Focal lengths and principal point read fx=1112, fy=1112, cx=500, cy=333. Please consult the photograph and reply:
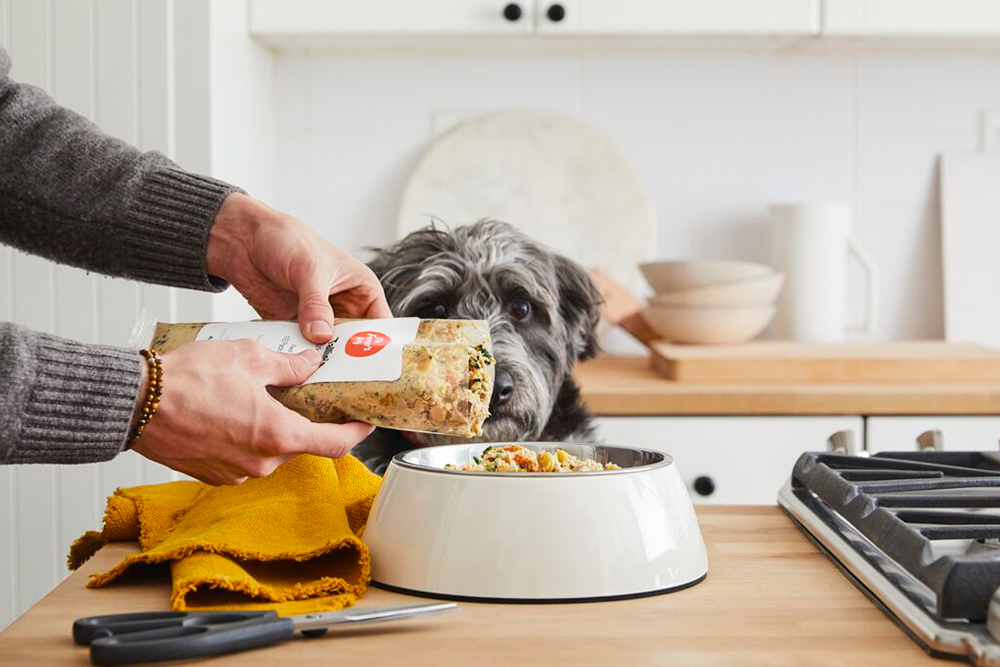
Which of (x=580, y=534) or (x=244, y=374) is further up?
(x=244, y=374)

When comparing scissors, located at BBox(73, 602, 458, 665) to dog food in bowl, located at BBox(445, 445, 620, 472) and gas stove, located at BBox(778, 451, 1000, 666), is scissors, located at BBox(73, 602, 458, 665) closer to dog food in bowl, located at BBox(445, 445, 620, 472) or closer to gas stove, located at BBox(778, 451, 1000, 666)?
dog food in bowl, located at BBox(445, 445, 620, 472)

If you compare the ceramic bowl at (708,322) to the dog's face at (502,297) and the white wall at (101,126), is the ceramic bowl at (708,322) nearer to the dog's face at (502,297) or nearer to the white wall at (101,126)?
the dog's face at (502,297)

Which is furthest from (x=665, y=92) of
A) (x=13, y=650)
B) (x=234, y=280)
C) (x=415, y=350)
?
(x=13, y=650)

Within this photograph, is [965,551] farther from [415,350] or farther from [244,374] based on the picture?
[244,374]

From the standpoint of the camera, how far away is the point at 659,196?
2.71 metres

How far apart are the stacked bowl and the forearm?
65.3 inches

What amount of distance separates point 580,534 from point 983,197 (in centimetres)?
229

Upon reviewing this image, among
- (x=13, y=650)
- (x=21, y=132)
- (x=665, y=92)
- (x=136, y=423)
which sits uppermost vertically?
(x=665, y=92)

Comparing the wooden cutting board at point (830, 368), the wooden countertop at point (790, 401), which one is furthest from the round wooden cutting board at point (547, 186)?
the wooden countertop at point (790, 401)

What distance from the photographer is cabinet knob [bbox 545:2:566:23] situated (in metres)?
2.30

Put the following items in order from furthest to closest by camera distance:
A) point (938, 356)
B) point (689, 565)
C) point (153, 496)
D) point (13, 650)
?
point (938, 356), point (153, 496), point (689, 565), point (13, 650)

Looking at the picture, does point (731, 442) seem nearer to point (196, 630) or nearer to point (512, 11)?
point (512, 11)

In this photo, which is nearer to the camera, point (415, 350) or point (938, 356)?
point (415, 350)

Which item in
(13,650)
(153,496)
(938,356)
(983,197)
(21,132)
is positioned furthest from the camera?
(983,197)
